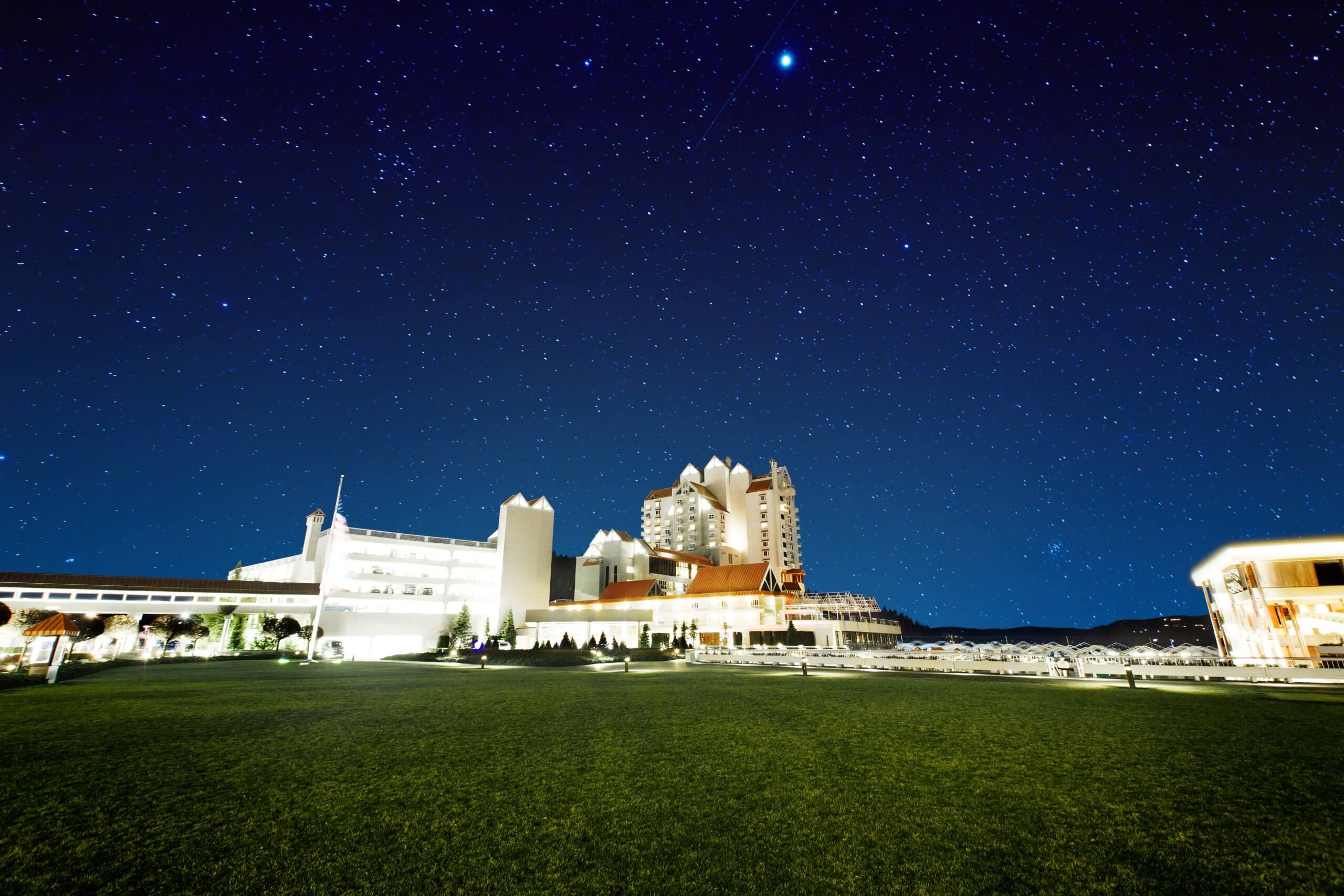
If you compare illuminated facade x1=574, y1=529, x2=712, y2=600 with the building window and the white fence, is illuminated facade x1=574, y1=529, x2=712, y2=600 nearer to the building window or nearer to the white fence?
the white fence

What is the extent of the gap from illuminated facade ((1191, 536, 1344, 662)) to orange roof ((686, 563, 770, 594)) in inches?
1621

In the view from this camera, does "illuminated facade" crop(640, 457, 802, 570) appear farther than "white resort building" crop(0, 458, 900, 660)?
Yes

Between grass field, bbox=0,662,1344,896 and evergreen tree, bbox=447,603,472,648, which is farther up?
evergreen tree, bbox=447,603,472,648

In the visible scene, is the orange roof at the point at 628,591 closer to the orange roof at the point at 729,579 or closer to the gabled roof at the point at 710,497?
the orange roof at the point at 729,579

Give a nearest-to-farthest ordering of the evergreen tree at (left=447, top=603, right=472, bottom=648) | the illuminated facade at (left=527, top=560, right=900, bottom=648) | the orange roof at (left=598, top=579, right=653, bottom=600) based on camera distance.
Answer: the illuminated facade at (left=527, top=560, right=900, bottom=648) → the evergreen tree at (left=447, top=603, right=472, bottom=648) → the orange roof at (left=598, top=579, right=653, bottom=600)

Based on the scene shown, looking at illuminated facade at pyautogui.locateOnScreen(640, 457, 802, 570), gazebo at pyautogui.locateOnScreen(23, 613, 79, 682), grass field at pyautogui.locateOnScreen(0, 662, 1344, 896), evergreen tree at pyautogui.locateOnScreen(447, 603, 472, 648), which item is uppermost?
illuminated facade at pyautogui.locateOnScreen(640, 457, 802, 570)

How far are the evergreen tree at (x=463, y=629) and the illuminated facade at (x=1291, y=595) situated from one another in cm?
6718

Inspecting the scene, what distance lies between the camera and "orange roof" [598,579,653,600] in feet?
245

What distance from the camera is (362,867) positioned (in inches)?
189

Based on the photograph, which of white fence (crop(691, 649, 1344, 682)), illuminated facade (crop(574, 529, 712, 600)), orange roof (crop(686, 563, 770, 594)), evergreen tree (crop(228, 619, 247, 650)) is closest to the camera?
white fence (crop(691, 649, 1344, 682))

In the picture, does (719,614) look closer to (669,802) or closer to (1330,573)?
(1330,573)

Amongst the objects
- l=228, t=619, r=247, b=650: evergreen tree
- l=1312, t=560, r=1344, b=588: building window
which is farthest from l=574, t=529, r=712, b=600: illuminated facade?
l=1312, t=560, r=1344, b=588: building window

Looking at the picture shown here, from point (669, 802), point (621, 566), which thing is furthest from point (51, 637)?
point (621, 566)

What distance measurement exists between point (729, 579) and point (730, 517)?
168 ft
